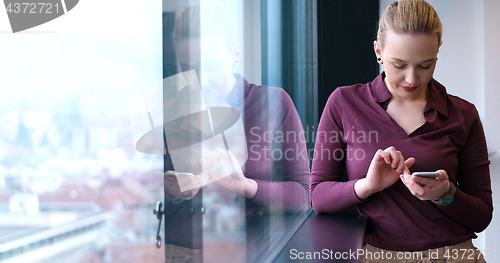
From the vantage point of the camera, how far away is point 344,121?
3.41ft

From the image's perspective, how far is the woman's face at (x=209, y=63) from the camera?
0.52 metres

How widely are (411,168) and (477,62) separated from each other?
1620 mm

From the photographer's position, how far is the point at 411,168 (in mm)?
977

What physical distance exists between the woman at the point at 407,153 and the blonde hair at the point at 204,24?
460mm

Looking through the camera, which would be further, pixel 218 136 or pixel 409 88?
pixel 409 88

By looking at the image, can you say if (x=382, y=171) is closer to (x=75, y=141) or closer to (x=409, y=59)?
(x=409, y=59)

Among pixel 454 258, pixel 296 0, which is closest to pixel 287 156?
pixel 454 258

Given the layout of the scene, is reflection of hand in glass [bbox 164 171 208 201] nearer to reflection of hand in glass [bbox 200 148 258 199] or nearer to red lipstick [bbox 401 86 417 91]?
reflection of hand in glass [bbox 200 148 258 199]

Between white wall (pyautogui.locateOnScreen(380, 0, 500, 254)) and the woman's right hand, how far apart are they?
1599 mm
